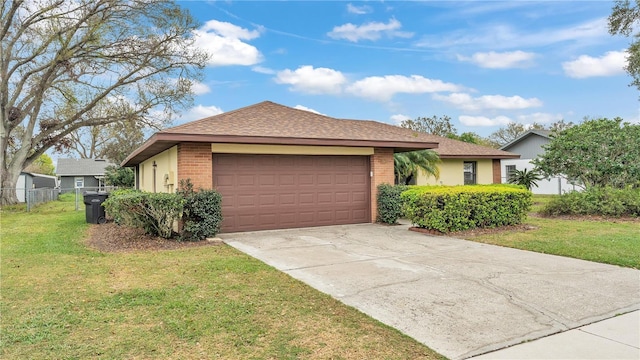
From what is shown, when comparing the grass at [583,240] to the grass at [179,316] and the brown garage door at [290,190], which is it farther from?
the grass at [179,316]

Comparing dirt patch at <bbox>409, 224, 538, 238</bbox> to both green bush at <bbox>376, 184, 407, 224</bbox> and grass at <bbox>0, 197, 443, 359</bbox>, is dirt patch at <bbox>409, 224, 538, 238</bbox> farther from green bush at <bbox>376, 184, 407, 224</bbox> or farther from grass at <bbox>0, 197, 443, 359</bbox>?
grass at <bbox>0, 197, 443, 359</bbox>

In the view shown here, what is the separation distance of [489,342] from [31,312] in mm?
4725

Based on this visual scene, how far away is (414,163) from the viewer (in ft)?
51.7

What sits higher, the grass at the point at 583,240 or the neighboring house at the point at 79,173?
the neighboring house at the point at 79,173

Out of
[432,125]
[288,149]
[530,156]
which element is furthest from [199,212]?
[432,125]

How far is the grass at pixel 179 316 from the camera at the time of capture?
3.25 metres

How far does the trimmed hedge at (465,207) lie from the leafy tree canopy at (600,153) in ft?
15.3

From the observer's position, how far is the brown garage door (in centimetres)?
999

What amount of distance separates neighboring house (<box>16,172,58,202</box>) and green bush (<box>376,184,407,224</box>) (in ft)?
88.3

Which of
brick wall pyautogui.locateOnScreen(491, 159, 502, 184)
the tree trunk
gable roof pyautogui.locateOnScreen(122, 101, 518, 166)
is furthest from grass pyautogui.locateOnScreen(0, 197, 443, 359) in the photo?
the tree trunk

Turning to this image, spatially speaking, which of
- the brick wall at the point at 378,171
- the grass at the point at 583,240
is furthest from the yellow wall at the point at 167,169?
the grass at the point at 583,240

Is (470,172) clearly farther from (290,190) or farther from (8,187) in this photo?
(8,187)

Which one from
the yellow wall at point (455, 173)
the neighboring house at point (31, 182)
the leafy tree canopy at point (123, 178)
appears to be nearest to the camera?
the yellow wall at point (455, 173)

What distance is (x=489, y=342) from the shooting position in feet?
11.0
